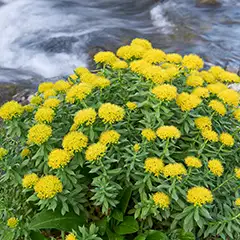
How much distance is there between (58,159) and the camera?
229cm

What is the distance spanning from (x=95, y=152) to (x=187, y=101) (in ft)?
2.43

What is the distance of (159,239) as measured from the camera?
8.30 ft

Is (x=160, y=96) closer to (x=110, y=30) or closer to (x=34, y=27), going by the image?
(x=110, y=30)

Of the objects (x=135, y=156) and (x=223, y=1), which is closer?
(x=135, y=156)

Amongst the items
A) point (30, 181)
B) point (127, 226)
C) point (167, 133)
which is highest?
point (167, 133)

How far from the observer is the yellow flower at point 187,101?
249cm

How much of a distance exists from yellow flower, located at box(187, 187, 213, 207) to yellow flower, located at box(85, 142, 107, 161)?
61cm

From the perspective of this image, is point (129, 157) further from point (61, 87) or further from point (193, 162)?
point (61, 87)

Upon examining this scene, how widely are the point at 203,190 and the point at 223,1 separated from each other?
29.9ft

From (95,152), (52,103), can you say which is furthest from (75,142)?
(52,103)

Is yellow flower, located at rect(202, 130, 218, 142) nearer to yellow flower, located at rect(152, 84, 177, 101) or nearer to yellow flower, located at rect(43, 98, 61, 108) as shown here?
yellow flower, located at rect(152, 84, 177, 101)

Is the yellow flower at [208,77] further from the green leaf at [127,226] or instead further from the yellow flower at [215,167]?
the green leaf at [127,226]

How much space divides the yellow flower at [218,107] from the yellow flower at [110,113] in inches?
27.1

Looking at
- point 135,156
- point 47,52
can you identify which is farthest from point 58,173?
point 47,52
